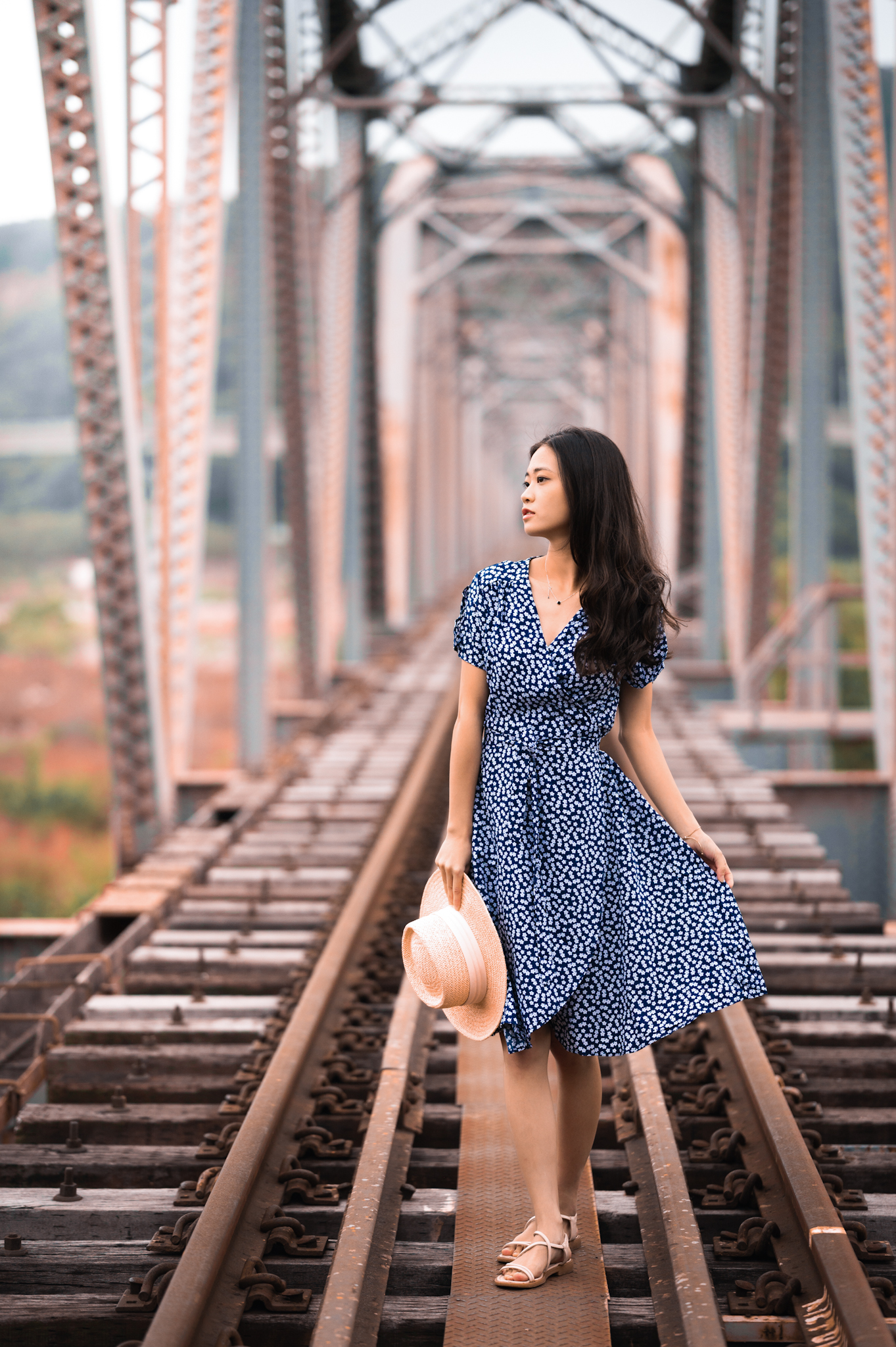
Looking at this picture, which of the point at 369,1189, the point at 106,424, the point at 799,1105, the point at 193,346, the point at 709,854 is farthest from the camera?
the point at 193,346

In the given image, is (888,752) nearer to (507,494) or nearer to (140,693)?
(140,693)

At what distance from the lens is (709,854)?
269 centimetres

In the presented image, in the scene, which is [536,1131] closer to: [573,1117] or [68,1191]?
[573,1117]

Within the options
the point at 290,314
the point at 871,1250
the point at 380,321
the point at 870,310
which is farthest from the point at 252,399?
the point at 380,321

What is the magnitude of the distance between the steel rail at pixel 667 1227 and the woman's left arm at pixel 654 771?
0.65 m

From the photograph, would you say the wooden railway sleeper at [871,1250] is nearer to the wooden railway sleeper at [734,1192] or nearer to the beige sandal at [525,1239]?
the wooden railway sleeper at [734,1192]

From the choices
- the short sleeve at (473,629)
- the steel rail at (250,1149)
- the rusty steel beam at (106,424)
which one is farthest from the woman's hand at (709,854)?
the rusty steel beam at (106,424)

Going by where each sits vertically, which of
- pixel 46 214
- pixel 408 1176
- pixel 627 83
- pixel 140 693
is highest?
pixel 46 214

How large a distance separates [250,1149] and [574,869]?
0.99 meters

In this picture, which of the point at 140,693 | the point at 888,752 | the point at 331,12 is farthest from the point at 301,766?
the point at 331,12

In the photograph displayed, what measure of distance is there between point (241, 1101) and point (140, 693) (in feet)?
13.8

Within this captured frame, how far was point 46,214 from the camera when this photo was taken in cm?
5919

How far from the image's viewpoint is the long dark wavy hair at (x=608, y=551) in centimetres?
255

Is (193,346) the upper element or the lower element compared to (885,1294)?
upper
